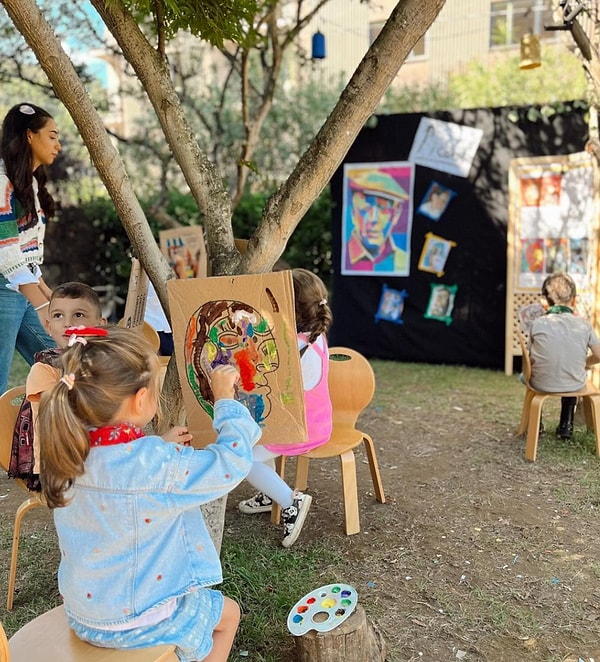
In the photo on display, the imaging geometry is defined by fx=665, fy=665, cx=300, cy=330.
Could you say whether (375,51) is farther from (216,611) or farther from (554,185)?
(554,185)

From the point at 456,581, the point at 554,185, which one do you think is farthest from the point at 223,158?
the point at 456,581

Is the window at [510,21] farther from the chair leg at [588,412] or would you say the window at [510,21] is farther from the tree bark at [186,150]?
the tree bark at [186,150]

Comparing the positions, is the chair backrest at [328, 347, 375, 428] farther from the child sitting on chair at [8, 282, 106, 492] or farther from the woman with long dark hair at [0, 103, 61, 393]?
the woman with long dark hair at [0, 103, 61, 393]

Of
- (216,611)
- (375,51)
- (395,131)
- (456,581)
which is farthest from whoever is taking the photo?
(395,131)

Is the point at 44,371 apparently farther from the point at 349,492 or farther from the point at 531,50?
the point at 531,50

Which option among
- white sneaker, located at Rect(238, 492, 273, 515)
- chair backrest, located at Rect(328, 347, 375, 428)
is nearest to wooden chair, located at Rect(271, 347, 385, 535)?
chair backrest, located at Rect(328, 347, 375, 428)

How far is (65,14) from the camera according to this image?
6.64m

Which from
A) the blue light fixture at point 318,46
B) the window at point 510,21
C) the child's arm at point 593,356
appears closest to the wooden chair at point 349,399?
the child's arm at point 593,356

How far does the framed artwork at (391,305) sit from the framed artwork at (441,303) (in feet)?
0.91

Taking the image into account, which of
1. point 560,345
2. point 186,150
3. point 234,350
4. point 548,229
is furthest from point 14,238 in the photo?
point 548,229

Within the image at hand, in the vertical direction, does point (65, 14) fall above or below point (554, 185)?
above

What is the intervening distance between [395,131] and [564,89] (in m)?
9.23

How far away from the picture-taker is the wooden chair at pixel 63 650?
4.97 feet

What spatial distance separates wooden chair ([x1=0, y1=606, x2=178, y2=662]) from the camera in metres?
1.51
